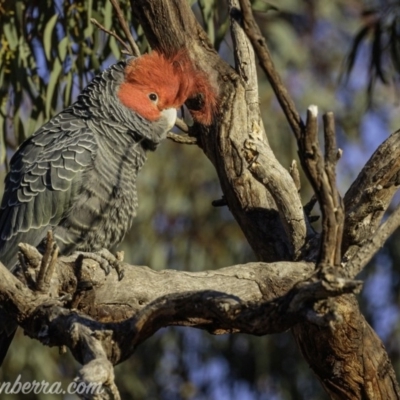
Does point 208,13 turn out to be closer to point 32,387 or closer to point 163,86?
point 163,86

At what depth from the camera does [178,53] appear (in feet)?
8.54

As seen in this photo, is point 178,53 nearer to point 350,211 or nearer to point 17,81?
point 350,211

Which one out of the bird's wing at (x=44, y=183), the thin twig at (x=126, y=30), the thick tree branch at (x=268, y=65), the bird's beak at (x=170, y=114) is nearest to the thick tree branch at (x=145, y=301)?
the thick tree branch at (x=268, y=65)

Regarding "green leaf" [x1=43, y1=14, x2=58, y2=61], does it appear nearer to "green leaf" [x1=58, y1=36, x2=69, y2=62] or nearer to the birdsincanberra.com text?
"green leaf" [x1=58, y1=36, x2=69, y2=62]

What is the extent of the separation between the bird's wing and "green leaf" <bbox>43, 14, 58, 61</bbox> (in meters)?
0.65

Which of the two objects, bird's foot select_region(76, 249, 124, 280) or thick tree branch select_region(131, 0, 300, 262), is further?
thick tree branch select_region(131, 0, 300, 262)

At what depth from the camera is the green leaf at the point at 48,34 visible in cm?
335

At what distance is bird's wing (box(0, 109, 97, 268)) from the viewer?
2684 mm

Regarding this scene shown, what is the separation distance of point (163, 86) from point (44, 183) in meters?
0.52

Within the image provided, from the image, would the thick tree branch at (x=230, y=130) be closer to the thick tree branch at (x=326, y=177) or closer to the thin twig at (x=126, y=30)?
the thin twig at (x=126, y=30)

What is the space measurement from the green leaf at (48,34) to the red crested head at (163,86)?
66 cm

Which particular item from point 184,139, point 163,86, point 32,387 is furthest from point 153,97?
point 32,387

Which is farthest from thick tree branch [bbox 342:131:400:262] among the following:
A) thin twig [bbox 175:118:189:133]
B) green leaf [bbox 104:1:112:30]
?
green leaf [bbox 104:1:112:30]

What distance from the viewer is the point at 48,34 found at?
335 centimetres
